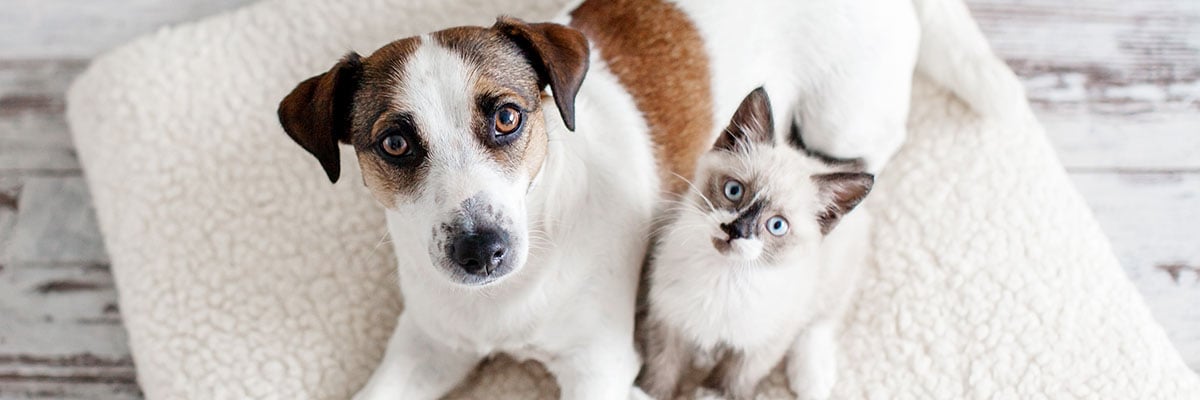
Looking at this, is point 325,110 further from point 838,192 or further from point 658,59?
point 838,192

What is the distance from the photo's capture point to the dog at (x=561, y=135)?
153cm

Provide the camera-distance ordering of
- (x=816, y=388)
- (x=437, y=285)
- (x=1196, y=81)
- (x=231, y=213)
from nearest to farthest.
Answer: (x=437, y=285)
(x=816, y=388)
(x=231, y=213)
(x=1196, y=81)

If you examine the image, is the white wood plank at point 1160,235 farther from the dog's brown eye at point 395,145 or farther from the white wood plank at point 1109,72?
the dog's brown eye at point 395,145

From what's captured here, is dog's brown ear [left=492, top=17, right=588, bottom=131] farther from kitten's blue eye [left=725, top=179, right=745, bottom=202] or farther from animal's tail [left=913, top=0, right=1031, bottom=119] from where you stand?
animal's tail [left=913, top=0, right=1031, bottom=119]

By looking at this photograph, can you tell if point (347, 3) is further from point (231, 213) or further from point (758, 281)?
point (758, 281)

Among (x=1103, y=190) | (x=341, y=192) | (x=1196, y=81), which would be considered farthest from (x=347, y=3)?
(x=1196, y=81)

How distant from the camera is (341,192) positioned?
7.64ft

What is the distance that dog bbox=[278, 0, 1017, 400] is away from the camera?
5.02 feet

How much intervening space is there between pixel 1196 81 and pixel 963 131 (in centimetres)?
83

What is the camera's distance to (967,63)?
7.68ft

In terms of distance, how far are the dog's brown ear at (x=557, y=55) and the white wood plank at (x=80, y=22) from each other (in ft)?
5.23

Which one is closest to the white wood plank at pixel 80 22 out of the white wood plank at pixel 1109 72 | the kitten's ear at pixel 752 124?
the kitten's ear at pixel 752 124

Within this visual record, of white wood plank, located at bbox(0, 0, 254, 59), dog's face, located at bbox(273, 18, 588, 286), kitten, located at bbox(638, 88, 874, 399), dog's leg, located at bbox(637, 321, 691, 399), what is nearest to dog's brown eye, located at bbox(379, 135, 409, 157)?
dog's face, located at bbox(273, 18, 588, 286)

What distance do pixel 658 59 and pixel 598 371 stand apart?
62 centimetres
